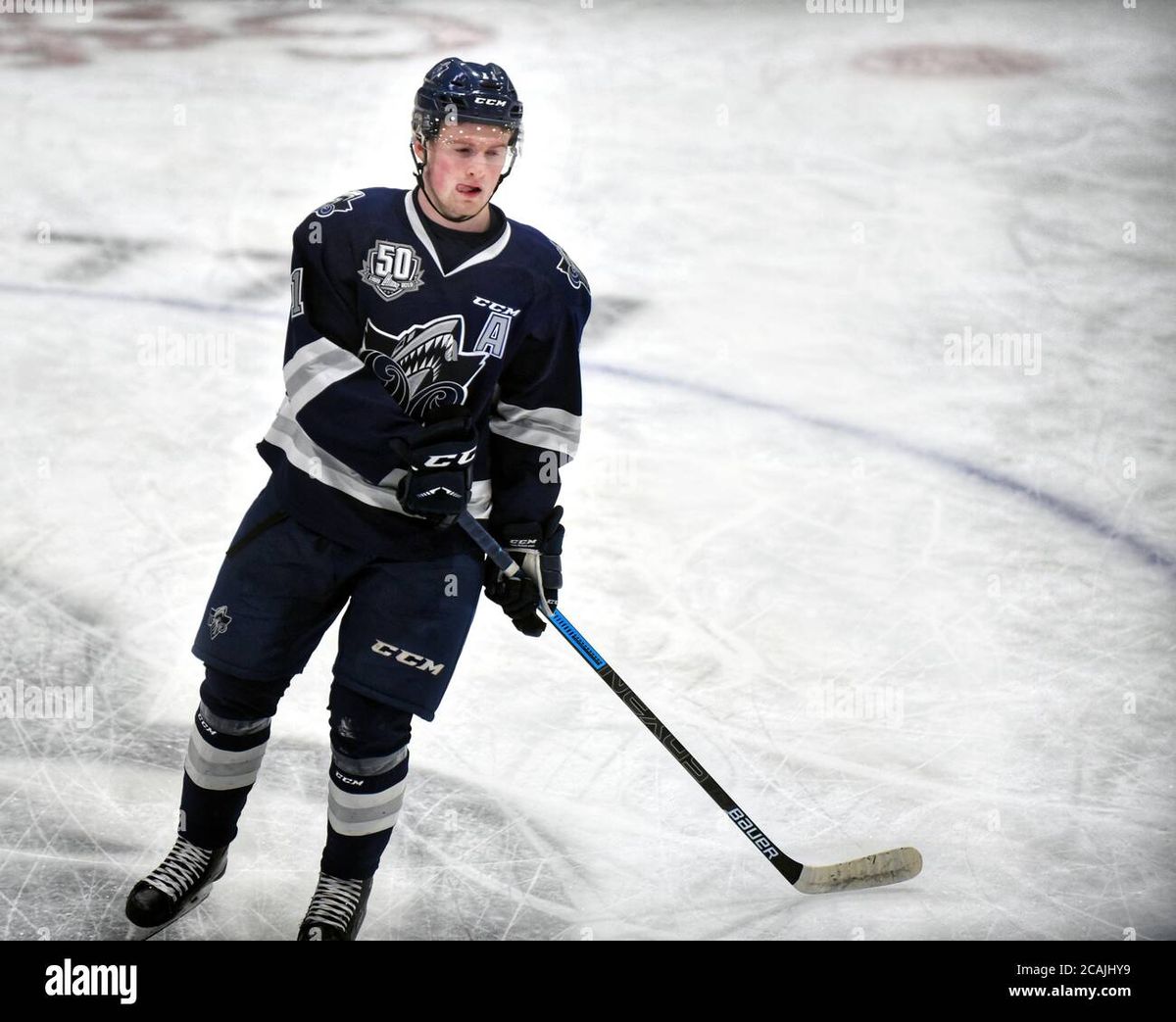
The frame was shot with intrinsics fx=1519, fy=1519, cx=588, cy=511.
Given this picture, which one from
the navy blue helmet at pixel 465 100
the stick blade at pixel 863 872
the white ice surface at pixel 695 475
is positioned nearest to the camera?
the navy blue helmet at pixel 465 100

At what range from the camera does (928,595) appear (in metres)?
3.70

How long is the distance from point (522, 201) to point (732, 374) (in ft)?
4.85

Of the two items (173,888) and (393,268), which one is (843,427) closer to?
(393,268)

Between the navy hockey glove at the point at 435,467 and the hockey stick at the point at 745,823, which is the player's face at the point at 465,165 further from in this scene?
the hockey stick at the point at 745,823

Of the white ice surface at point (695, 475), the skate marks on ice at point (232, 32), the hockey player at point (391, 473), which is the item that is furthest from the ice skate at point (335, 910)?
the skate marks on ice at point (232, 32)

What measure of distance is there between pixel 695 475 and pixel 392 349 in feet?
6.38

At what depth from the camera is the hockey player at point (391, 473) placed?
7.61 feet

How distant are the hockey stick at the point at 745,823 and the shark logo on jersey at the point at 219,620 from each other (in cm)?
40

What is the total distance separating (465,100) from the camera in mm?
2305

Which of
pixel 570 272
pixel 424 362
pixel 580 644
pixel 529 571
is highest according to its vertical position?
pixel 570 272

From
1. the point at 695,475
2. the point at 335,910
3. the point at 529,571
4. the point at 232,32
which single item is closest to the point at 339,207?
the point at 529,571

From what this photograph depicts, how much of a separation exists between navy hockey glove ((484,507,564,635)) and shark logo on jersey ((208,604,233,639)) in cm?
43

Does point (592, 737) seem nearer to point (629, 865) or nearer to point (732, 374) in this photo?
point (629, 865)

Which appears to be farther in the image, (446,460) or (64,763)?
(64,763)
